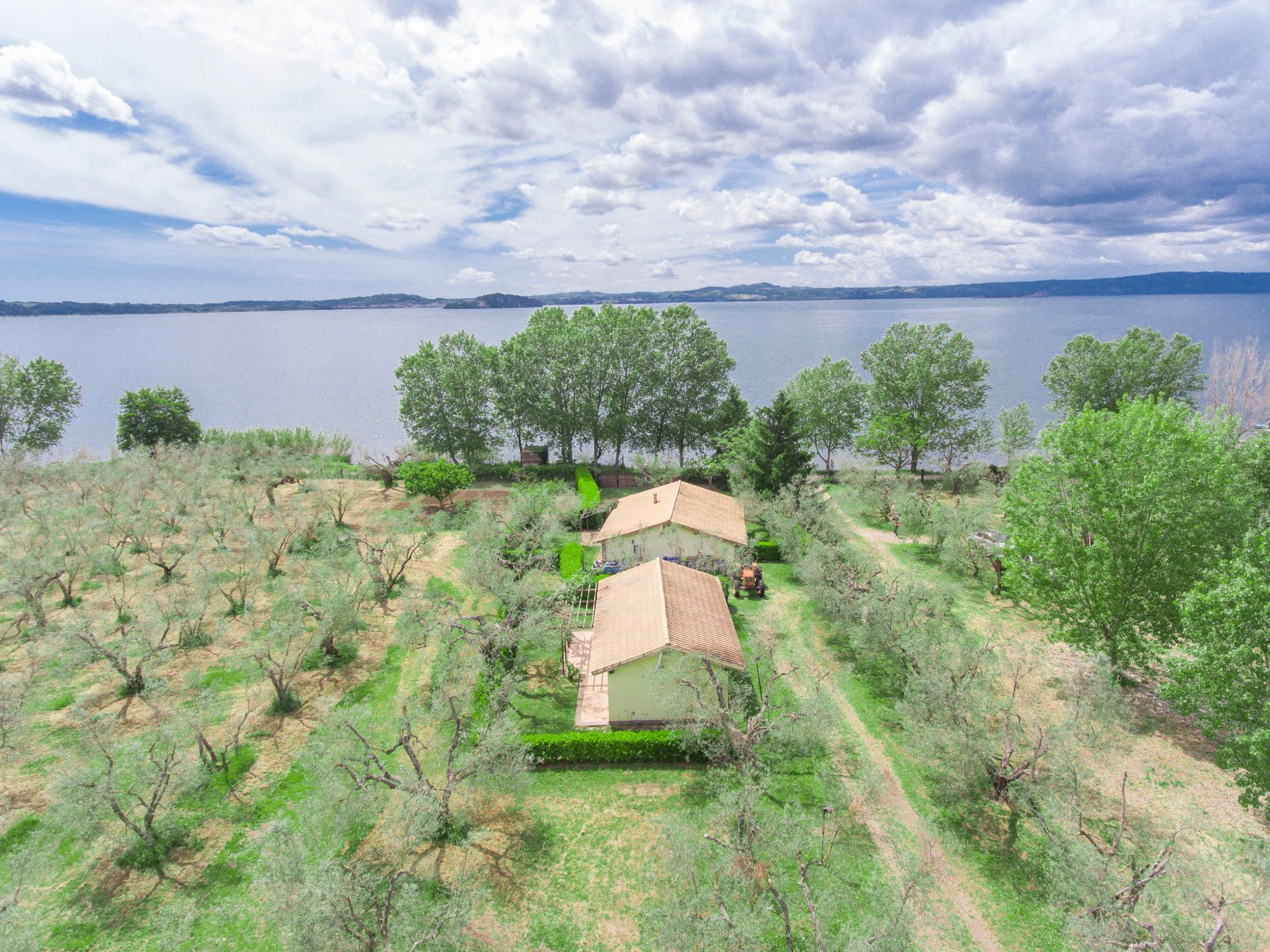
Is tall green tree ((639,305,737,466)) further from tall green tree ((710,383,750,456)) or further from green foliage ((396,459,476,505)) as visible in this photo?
green foliage ((396,459,476,505))

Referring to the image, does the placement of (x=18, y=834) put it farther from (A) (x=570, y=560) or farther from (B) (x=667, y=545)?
(B) (x=667, y=545)

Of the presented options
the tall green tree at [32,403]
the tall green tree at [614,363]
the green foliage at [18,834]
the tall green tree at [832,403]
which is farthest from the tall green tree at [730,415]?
the tall green tree at [32,403]

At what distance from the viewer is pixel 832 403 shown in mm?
52312

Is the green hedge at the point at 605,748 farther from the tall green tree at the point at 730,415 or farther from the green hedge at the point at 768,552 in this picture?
the tall green tree at the point at 730,415

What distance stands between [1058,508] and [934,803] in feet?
37.3

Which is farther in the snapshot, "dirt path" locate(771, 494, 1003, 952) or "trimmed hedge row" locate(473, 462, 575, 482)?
"trimmed hedge row" locate(473, 462, 575, 482)

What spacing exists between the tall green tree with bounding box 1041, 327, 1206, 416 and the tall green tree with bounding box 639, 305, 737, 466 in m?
25.5

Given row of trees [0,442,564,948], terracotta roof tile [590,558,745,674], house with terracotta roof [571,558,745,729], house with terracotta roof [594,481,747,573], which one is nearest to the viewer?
row of trees [0,442,564,948]

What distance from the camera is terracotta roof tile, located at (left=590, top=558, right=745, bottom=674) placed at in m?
21.2

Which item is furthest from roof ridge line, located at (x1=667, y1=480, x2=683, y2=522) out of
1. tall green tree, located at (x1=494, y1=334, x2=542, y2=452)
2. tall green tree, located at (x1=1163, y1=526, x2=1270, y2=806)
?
tall green tree, located at (x1=1163, y1=526, x2=1270, y2=806)

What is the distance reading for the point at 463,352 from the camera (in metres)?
50.8

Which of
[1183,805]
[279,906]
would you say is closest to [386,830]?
[279,906]

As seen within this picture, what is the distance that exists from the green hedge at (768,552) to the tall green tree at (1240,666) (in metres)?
20.2

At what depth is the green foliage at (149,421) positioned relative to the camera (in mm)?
48969
